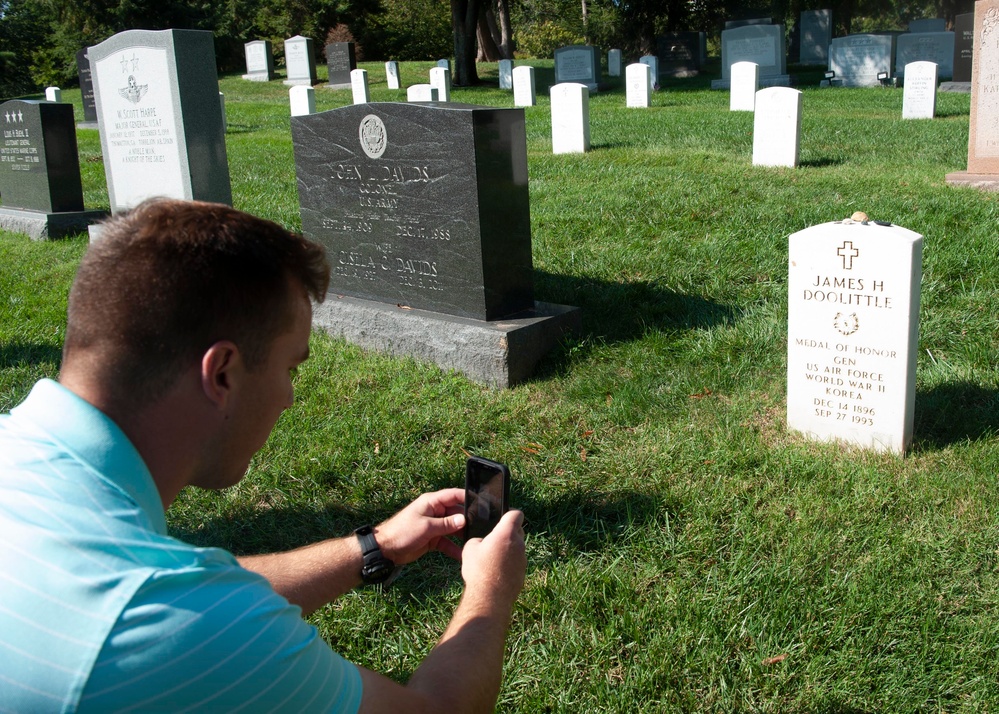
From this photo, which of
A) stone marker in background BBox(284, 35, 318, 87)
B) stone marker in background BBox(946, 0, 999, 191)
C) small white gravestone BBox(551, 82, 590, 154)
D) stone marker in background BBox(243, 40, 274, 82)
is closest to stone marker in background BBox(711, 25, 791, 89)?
stone marker in background BBox(284, 35, 318, 87)

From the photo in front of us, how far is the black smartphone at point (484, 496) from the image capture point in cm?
195

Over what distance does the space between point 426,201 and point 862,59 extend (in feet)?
74.6

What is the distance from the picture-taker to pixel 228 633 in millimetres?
1133

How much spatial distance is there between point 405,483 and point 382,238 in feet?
6.93

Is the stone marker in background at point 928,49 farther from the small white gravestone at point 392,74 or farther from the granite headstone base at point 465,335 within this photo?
the granite headstone base at point 465,335

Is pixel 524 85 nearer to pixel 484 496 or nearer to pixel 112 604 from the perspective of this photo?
pixel 484 496

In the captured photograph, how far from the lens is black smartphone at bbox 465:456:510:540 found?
6.40ft

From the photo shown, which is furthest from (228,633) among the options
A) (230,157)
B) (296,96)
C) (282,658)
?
(296,96)

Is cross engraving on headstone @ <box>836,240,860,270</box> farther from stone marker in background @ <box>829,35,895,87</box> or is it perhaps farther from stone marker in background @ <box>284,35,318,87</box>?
stone marker in background @ <box>284,35,318,87</box>

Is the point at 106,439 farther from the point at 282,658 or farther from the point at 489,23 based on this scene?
the point at 489,23

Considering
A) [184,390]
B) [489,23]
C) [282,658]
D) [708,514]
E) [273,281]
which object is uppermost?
[489,23]

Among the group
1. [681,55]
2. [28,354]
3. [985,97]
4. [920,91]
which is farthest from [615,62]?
[28,354]

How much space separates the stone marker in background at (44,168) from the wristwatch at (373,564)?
27.8 ft

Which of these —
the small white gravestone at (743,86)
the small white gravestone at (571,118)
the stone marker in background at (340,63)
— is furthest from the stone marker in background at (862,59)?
the small white gravestone at (571,118)
